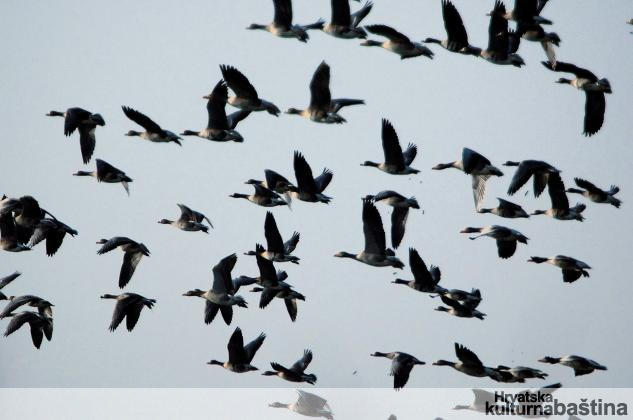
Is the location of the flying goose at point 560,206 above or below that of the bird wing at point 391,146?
below

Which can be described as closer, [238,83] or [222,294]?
[238,83]

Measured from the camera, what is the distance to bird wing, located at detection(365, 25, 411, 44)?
128 feet

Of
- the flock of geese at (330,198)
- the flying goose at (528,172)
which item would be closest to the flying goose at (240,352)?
the flock of geese at (330,198)

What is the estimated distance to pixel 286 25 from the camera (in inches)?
1553

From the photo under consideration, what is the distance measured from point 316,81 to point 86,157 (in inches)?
247

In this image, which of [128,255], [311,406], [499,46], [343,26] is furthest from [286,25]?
[311,406]

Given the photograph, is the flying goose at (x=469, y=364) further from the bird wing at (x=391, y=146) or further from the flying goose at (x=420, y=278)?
the bird wing at (x=391, y=146)

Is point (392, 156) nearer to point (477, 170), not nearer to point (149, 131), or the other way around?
point (477, 170)

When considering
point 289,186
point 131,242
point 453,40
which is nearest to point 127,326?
point 131,242

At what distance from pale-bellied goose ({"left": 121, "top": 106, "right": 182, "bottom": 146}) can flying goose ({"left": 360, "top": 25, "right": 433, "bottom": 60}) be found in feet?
17.5

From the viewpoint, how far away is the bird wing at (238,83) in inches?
1521

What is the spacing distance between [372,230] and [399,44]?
172 inches

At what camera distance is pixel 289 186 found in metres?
40.5

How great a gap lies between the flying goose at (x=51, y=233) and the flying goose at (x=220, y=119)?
3941 millimetres
